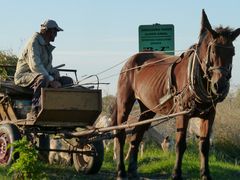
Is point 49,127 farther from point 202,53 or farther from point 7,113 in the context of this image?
point 202,53

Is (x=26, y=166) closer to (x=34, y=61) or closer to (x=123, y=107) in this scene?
(x=34, y=61)

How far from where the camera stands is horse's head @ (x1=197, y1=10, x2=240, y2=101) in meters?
9.10

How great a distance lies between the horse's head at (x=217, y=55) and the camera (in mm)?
9101

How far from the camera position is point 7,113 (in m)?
11.8

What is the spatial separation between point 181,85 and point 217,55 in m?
1.05

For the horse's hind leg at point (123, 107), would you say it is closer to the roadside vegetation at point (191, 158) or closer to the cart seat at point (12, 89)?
the roadside vegetation at point (191, 158)

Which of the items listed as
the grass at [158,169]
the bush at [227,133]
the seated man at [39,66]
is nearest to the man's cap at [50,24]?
the seated man at [39,66]

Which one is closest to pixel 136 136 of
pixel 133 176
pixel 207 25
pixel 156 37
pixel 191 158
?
pixel 133 176

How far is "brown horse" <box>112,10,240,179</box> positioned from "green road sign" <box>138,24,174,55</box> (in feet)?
2.61

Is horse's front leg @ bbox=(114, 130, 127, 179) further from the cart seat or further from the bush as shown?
the bush

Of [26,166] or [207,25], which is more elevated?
[207,25]

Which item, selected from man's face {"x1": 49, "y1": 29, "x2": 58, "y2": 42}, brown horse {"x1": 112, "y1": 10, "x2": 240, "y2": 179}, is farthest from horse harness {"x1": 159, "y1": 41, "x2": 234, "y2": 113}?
man's face {"x1": 49, "y1": 29, "x2": 58, "y2": 42}

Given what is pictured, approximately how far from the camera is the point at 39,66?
10906mm

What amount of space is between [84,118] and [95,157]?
766mm
